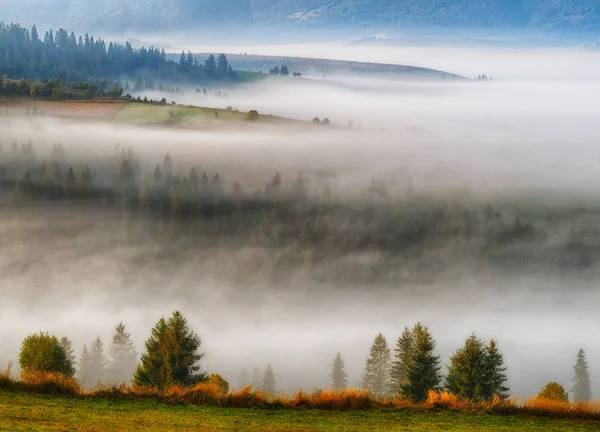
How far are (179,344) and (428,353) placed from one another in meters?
21.3

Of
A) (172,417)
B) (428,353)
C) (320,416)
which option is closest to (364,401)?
(320,416)

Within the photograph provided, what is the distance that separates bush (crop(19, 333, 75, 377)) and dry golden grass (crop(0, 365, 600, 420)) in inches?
1420

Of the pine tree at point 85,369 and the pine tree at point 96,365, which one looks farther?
the pine tree at point 96,365

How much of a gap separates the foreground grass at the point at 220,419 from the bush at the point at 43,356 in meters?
37.9

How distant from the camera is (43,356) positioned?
7275 cm

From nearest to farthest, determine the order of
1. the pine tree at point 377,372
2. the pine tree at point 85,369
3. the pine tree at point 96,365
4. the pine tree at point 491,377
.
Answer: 1. the pine tree at point 491,377
2. the pine tree at point 377,372
3. the pine tree at point 85,369
4. the pine tree at point 96,365

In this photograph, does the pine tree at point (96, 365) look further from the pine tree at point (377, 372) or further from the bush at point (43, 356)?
the pine tree at point (377, 372)

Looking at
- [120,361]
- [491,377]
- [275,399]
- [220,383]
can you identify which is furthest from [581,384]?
[275,399]

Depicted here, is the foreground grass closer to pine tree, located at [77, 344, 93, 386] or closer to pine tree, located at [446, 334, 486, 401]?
pine tree, located at [446, 334, 486, 401]

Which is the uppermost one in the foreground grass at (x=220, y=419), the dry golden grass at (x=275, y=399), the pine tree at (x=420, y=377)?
the pine tree at (x=420, y=377)

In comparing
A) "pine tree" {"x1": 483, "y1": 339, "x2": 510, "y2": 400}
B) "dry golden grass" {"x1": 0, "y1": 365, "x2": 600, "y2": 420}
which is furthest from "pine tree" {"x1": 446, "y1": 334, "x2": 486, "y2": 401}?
"dry golden grass" {"x1": 0, "y1": 365, "x2": 600, "y2": 420}

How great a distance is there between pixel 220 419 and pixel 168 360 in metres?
27.3

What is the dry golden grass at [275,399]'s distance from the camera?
3534cm

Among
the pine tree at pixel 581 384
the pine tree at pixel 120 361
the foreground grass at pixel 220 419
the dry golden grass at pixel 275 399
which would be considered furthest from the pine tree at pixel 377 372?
A: the foreground grass at pixel 220 419
